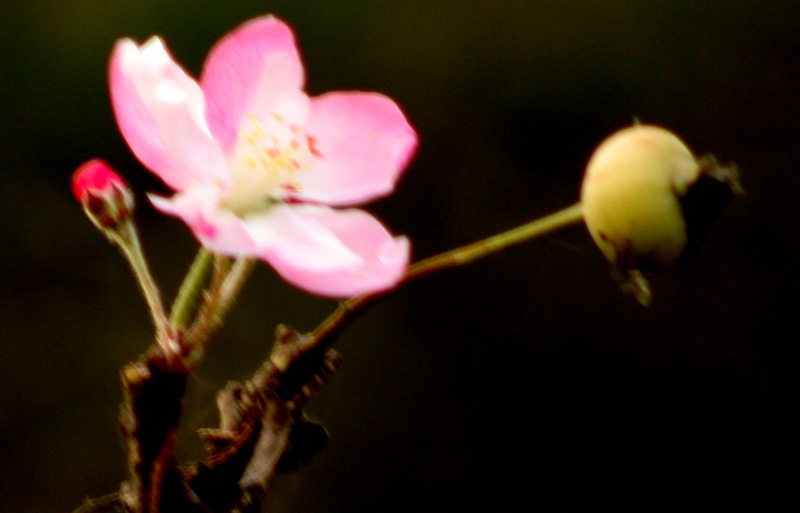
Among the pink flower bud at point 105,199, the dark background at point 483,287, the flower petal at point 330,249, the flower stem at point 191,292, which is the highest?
the pink flower bud at point 105,199

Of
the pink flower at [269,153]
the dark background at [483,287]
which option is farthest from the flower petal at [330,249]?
the dark background at [483,287]

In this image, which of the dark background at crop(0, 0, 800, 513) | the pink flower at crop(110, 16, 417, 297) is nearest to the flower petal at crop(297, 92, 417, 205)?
the pink flower at crop(110, 16, 417, 297)

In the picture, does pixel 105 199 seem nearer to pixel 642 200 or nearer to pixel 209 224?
pixel 209 224

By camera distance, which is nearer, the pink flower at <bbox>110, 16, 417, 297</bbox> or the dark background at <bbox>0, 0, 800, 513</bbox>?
the pink flower at <bbox>110, 16, 417, 297</bbox>

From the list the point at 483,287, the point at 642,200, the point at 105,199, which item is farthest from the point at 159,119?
the point at 483,287

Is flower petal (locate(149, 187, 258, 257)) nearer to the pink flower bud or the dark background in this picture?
the pink flower bud

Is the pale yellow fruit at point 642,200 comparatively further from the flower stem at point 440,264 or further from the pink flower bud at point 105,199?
the pink flower bud at point 105,199

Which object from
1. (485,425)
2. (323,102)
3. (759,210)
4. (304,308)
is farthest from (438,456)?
(323,102)

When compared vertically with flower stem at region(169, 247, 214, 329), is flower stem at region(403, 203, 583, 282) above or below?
above
